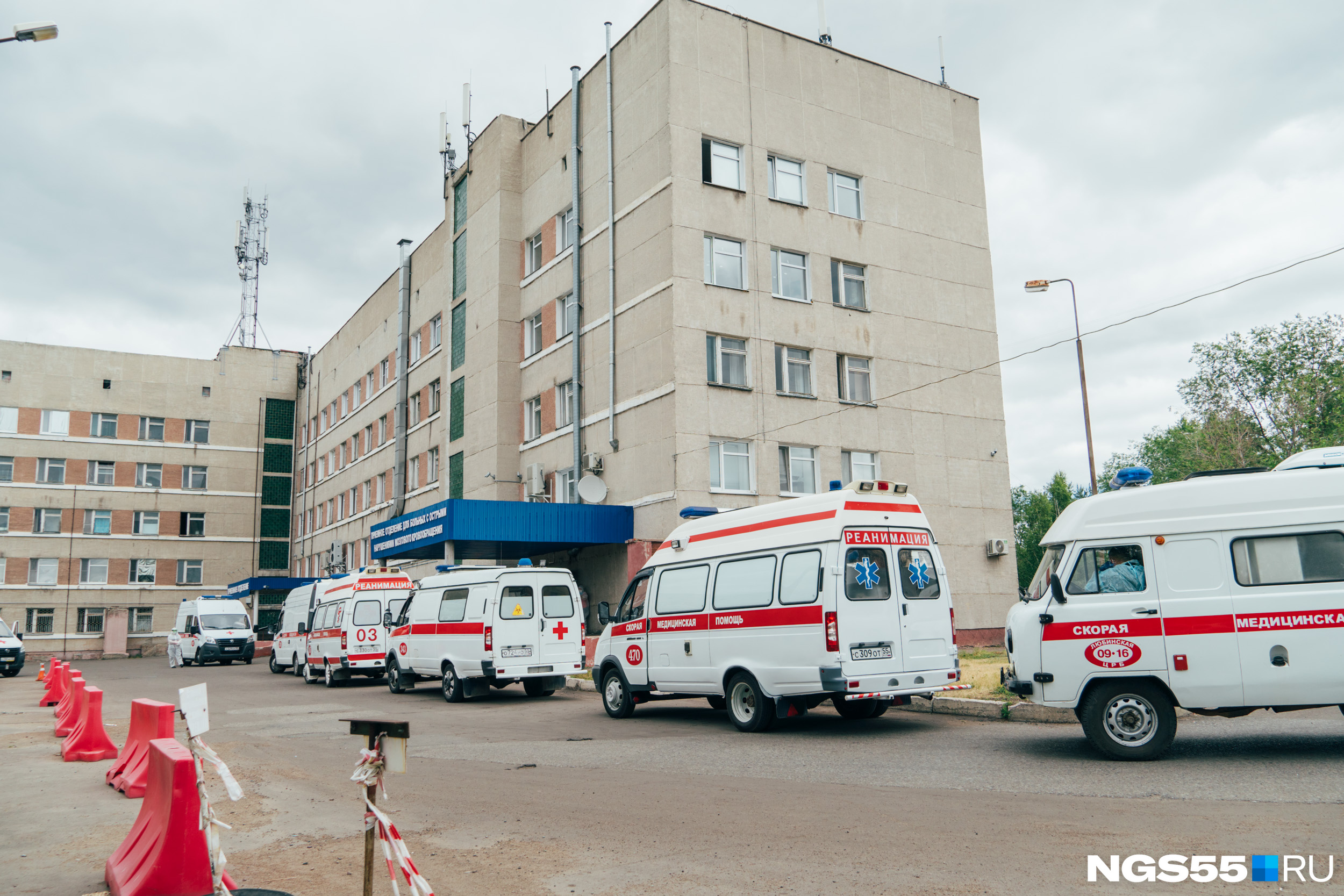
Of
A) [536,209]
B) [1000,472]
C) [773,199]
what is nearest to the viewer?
[773,199]

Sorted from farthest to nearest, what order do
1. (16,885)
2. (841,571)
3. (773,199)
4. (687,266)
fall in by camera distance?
(773,199), (687,266), (841,571), (16,885)

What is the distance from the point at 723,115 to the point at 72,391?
46.0m

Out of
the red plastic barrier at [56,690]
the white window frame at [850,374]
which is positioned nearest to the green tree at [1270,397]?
the white window frame at [850,374]

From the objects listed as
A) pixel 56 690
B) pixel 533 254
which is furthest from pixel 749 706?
pixel 533 254

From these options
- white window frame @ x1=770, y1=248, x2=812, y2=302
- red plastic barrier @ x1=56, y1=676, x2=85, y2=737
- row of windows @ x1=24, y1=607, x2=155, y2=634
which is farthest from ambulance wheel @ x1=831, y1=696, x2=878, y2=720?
row of windows @ x1=24, y1=607, x2=155, y2=634

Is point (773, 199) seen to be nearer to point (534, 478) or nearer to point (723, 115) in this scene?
point (723, 115)

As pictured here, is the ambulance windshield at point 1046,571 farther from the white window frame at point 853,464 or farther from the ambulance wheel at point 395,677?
the white window frame at point 853,464

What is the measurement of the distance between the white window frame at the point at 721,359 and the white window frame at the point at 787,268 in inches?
73.5

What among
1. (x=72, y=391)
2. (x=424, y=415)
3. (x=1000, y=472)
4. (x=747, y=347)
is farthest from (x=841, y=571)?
(x=72, y=391)

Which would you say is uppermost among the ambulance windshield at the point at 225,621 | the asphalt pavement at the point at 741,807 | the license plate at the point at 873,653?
the ambulance windshield at the point at 225,621

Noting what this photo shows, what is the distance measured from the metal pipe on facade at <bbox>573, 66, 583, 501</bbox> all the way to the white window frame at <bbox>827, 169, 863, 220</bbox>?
24.6 ft

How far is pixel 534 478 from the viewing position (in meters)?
30.6

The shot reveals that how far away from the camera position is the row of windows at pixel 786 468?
25797mm

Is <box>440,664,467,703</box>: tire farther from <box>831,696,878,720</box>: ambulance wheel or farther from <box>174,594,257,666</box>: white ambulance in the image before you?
<box>174,594,257,666</box>: white ambulance
